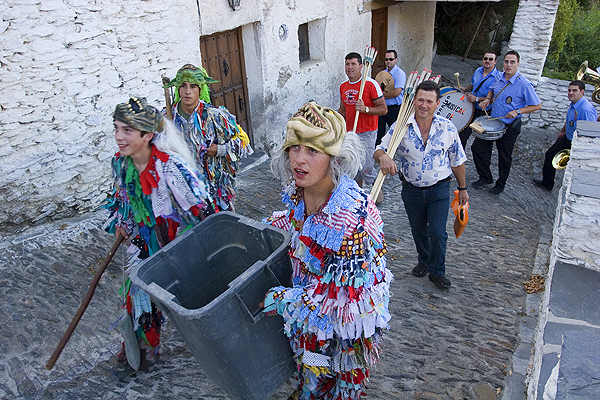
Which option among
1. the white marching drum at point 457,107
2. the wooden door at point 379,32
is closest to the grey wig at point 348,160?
the white marching drum at point 457,107

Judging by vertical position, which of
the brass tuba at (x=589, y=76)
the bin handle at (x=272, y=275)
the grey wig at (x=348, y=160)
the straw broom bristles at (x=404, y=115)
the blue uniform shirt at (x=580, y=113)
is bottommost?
the blue uniform shirt at (x=580, y=113)

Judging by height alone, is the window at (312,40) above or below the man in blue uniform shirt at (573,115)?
above

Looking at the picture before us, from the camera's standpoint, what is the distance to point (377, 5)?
8984 mm

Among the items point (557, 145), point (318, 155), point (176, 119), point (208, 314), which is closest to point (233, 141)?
point (176, 119)

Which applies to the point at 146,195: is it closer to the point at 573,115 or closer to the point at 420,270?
the point at 420,270

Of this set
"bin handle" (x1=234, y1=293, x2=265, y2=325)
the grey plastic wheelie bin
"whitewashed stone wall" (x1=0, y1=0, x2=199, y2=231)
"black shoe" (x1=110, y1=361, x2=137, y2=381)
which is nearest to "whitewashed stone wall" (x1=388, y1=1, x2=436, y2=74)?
"whitewashed stone wall" (x1=0, y1=0, x2=199, y2=231)

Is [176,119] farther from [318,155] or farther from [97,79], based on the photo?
[318,155]

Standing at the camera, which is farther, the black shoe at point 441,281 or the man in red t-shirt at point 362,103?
the man in red t-shirt at point 362,103

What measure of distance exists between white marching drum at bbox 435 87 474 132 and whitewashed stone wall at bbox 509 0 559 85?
133 inches

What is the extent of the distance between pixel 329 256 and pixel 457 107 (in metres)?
5.30

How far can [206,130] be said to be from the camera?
3.82 m

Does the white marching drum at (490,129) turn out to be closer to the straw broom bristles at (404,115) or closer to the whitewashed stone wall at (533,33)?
the straw broom bristles at (404,115)

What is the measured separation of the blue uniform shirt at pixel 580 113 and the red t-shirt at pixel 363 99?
280 centimetres

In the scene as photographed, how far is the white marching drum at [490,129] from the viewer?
6.19 metres
